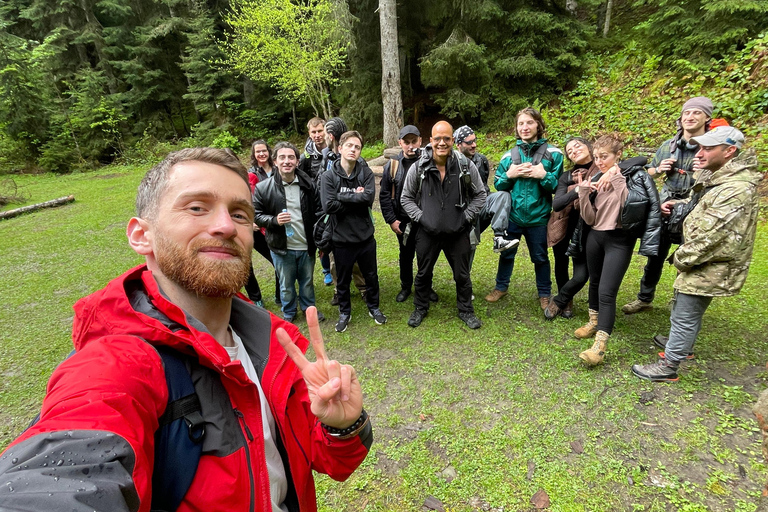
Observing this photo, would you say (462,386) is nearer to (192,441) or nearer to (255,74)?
(192,441)

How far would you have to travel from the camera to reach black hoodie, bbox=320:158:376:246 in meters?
4.29

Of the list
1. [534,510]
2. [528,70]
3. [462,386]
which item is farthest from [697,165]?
[528,70]

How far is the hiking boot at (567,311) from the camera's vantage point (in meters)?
4.54

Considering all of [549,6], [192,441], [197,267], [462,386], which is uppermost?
[549,6]

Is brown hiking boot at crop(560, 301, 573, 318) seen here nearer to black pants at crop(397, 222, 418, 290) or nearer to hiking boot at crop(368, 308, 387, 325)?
black pants at crop(397, 222, 418, 290)

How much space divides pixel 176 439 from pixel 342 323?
375 centimetres

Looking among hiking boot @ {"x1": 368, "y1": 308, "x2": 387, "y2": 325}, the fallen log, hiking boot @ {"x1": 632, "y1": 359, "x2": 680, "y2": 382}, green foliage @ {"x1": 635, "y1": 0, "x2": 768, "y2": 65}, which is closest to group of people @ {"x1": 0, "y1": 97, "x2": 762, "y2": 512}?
hiking boot @ {"x1": 632, "y1": 359, "x2": 680, "y2": 382}

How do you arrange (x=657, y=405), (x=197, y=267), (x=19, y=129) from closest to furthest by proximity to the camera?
(x=197, y=267), (x=657, y=405), (x=19, y=129)

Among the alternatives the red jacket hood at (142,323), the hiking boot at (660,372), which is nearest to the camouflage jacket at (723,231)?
the hiking boot at (660,372)

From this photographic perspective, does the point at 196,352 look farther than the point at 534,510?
No

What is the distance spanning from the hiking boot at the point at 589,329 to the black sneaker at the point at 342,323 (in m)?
2.68

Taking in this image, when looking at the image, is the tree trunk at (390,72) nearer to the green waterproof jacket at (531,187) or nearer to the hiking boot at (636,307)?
the green waterproof jacket at (531,187)

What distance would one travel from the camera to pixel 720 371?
348 cm

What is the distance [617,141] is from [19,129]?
92.9ft
